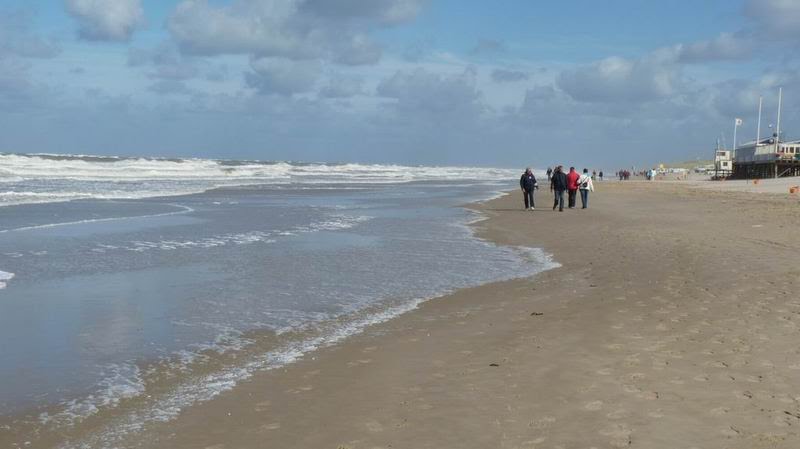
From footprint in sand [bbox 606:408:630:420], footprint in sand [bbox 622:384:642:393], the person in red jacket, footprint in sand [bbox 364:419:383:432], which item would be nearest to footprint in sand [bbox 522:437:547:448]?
footprint in sand [bbox 606:408:630:420]

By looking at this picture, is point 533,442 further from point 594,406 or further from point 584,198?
point 584,198

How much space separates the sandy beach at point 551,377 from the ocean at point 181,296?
53 centimetres

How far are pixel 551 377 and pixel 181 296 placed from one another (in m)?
6.06

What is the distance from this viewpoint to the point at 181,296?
1048 cm

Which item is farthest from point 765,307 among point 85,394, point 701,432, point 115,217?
point 115,217

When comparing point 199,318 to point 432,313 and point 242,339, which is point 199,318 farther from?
point 432,313

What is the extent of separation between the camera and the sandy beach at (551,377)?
501cm

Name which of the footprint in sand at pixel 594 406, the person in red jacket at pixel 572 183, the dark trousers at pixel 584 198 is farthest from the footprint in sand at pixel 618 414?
the dark trousers at pixel 584 198

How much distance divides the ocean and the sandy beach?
53 centimetres

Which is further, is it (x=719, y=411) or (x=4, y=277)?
(x=4, y=277)

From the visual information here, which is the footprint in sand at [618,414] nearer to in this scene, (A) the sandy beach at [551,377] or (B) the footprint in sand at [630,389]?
(A) the sandy beach at [551,377]

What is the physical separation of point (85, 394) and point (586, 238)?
47.2ft

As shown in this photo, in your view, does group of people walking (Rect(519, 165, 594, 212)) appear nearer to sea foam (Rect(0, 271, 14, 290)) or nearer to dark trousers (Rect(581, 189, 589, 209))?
dark trousers (Rect(581, 189, 589, 209))

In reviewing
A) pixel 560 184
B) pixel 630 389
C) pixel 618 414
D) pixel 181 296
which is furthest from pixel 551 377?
pixel 560 184
